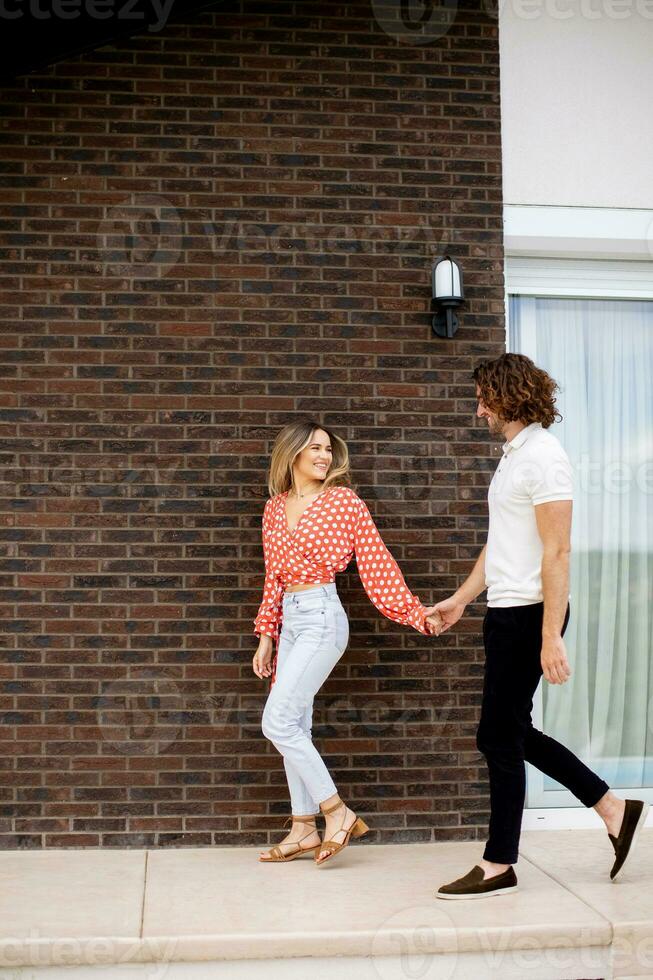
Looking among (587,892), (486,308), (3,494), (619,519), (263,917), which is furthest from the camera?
(619,519)

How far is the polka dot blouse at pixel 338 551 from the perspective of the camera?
13.2 feet

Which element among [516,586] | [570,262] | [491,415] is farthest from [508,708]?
[570,262]

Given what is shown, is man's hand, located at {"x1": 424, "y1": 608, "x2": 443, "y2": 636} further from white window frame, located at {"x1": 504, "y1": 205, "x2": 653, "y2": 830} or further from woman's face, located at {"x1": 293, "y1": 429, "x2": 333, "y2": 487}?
white window frame, located at {"x1": 504, "y1": 205, "x2": 653, "y2": 830}

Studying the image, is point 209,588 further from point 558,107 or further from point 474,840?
point 558,107

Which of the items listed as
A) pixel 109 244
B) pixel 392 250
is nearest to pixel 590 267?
pixel 392 250

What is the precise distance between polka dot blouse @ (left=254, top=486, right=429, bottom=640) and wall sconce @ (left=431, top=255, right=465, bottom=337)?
96 cm

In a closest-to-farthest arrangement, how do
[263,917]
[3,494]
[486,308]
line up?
[263,917], [3,494], [486,308]

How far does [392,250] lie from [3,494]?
2019 millimetres

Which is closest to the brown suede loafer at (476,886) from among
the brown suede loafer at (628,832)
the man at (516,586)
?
the man at (516,586)

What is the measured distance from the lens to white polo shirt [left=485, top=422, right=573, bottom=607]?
346 centimetres

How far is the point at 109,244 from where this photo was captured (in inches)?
179

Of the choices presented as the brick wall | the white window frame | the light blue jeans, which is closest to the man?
the light blue jeans

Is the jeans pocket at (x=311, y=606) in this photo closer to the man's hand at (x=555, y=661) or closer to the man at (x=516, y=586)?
the man at (x=516, y=586)

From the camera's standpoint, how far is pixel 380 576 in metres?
4.07
